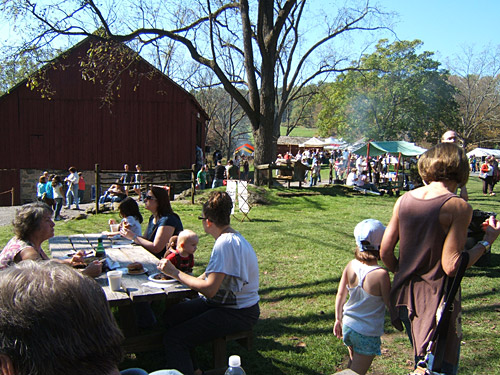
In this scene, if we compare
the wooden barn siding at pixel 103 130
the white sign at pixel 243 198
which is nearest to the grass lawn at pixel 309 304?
the white sign at pixel 243 198

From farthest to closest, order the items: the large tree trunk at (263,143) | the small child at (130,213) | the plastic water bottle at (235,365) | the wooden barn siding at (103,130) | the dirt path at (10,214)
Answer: the wooden barn siding at (103,130), the large tree trunk at (263,143), the dirt path at (10,214), the small child at (130,213), the plastic water bottle at (235,365)

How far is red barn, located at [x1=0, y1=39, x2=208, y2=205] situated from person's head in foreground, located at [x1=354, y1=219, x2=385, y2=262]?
820 inches

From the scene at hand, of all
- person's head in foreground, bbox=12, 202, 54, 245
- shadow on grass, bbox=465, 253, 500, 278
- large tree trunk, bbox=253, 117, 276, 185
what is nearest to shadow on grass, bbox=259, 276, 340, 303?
shadow on grass, bbox=465, 253, 500, 278

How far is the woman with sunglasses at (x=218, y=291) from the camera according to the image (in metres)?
3.08

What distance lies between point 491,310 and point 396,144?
19.9 metres

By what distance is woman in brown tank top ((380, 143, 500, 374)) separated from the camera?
2293 mm

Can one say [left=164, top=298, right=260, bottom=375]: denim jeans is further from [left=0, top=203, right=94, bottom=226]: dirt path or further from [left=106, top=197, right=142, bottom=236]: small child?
[left=0, top=203, right=94, bottom=226]: dirt path

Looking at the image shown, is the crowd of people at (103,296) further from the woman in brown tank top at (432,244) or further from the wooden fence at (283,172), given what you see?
the wooden fence at (283,172)

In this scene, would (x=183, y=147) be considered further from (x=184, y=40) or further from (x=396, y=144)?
(x=396, y=144)

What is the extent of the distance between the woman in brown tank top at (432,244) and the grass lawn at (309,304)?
1456 mm

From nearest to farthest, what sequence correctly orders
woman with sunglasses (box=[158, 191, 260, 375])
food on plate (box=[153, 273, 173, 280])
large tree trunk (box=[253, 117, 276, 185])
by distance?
1. woman with sunglasses (box=[158, 191, 260, 375])
2. food on plate (box=[153, 273, 173, 280])
3. large tree trunk (box=[253, 117, 276, 185])

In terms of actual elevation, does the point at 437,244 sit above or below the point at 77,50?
below

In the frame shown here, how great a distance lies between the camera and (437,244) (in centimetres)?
234

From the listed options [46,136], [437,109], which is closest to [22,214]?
[46,136]
